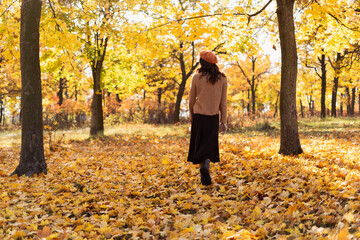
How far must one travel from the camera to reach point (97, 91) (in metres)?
13.6

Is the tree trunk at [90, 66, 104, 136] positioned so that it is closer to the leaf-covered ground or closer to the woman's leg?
the leaf-covered ground

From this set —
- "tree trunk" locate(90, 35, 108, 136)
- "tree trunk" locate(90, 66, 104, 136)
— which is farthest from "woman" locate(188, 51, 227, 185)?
"tree trunk" locate(90, 66, 104, 136)

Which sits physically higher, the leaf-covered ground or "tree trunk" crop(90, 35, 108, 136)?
"tree trunk" crop(90, 35, 108, 136)

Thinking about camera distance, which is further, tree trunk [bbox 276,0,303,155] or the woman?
tree trunk [bbox 276,0,303,155]

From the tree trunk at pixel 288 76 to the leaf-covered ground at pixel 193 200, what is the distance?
447 mm

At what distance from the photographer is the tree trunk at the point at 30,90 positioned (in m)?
6.05

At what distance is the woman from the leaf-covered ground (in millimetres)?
575

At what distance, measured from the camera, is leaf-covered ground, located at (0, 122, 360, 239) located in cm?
318

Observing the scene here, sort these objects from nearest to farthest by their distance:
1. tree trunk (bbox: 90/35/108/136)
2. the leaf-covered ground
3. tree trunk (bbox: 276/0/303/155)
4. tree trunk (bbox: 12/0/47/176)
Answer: the leaf-covered ground
tree trunk (bbox: 12/0/47/176)
tree trunk (bbox: 276/0/303/155)
tree trunk (bbox: 90/35/108/136)

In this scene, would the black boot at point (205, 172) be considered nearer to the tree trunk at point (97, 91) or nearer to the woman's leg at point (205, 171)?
the woman's leg at point (205, 171)

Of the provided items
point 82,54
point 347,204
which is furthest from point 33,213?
point 82,54

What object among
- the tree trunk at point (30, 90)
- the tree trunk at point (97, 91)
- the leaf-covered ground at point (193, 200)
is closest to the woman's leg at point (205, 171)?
the leaf-covered ground at point (193, 200)

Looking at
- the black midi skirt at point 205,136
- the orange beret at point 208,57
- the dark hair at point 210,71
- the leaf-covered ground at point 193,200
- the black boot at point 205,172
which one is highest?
the orange beret at point 208,57

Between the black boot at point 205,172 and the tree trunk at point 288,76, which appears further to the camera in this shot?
the tree trunk at point 288,76
